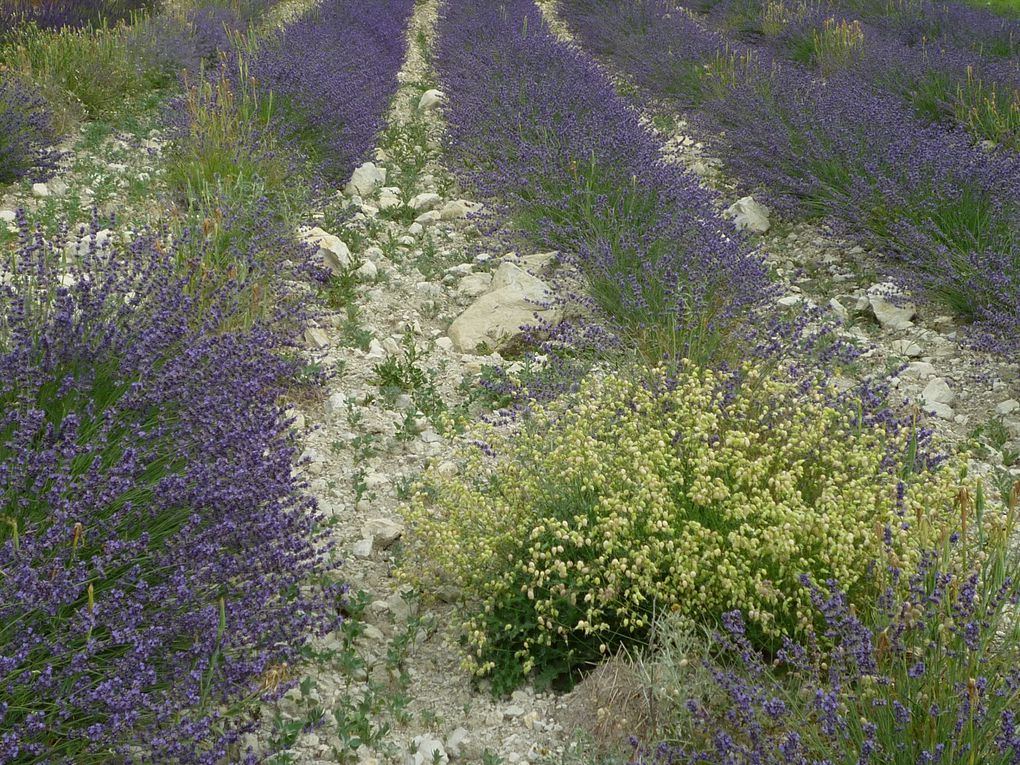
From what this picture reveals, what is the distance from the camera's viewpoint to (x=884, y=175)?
5.64 meters

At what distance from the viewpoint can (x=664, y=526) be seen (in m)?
2.55

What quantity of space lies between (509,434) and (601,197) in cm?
201

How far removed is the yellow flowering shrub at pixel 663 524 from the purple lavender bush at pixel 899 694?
17 centimetres

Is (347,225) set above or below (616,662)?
below

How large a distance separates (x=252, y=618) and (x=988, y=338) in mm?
3716

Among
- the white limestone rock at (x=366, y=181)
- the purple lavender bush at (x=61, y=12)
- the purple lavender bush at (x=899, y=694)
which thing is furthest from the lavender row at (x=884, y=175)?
the purple lavender bush at (x=61, y=12)

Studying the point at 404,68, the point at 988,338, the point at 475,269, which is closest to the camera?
the point at 988,338

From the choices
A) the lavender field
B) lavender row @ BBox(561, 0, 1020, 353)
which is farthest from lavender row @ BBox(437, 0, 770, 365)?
lavender row @ BBox(561, 0, 1020, 353)

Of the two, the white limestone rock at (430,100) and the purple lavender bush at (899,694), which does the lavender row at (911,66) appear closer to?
the white limestone rock at (430,100)

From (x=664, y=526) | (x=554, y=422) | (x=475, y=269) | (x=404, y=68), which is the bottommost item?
(x=404, y=68)

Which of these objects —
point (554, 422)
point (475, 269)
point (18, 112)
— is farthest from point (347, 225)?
point (554, 422)

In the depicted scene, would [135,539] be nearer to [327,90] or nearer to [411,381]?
[411,381]

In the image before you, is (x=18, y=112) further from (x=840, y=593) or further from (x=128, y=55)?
(x=840, y=593)

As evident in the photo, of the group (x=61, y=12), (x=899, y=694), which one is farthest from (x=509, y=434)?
(x=61, y=12)
